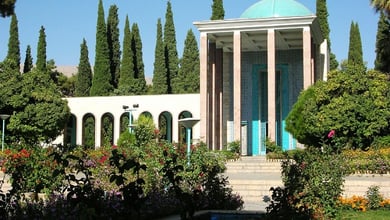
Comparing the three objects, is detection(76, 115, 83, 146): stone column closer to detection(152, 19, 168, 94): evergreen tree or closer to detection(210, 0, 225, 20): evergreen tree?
detection(152, 19, 168, 94): evergreen tree

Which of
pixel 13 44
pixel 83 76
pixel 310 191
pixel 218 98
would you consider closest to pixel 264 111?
pixel 218 98

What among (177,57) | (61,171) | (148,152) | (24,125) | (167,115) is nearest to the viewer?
(61,171)

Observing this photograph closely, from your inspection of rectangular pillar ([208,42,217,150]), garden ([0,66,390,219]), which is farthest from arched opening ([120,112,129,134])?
garden ([0,66,390,219])

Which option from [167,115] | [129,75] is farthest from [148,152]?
[129,75]

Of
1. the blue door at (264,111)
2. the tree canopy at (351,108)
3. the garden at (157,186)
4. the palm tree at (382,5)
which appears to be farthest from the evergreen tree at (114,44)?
the palm tree at (382,5)

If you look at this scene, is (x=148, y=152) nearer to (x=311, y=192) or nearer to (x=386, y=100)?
(x=311, y=192)

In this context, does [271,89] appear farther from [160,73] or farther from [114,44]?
[114,44]

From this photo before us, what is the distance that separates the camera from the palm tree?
21.9 meters

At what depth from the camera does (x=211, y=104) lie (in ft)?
96.6

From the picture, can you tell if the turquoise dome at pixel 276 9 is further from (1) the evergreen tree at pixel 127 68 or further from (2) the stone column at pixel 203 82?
(1) the evergreen tree at pixel 127 68

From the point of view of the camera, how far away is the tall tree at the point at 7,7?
1040cm

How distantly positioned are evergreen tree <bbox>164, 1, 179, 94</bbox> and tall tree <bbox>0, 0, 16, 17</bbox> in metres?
34.4

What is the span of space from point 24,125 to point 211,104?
10.1 metres

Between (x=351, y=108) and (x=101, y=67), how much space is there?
71.1ft
